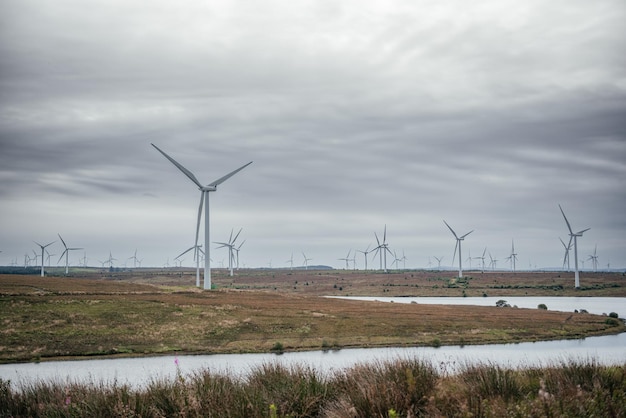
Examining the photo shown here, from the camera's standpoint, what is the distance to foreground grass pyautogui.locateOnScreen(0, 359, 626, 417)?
43.8 ft

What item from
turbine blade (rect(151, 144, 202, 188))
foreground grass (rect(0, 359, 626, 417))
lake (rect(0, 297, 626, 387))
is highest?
A: turbine blade (rect(151, 144, 202, 188))

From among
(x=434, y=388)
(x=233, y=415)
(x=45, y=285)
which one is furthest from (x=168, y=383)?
(x=45, y=285)

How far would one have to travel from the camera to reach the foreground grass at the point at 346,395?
1335 centimetres

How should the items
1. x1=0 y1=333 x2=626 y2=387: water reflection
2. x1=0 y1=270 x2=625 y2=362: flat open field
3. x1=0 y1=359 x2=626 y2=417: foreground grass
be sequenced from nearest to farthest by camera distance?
1. x1=0 y1=359 x2=626 y2=417: foreground grass
2. x1=0 y1=333 x2=626 y2=387: water reflection
3. x1=0 y1=270 x2=625 y2=362: flat open field

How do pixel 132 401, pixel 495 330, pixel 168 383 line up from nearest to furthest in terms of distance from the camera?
1. pixel 132 401
2. pixel 168 383
3. pixel 495 330

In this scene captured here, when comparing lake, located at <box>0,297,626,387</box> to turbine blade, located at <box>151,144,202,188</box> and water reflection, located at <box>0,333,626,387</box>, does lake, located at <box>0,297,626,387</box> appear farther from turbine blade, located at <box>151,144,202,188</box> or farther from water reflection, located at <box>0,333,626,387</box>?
turbine blade, located at <box>151,144,202,188</box>

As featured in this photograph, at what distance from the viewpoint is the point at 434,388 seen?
1461 centimetres

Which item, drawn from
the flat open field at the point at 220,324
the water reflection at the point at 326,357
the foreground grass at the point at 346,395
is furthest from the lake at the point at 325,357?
the foreground grass at the point at 346,395

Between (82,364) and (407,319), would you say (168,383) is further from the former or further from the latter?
(407,319)

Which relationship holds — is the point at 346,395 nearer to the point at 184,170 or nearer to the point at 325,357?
the point at 325,357

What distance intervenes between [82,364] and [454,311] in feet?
163

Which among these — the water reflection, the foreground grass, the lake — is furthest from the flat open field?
the foreground grass

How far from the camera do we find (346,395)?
49.1 feet

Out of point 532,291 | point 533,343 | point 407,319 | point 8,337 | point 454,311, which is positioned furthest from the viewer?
point 532,291
